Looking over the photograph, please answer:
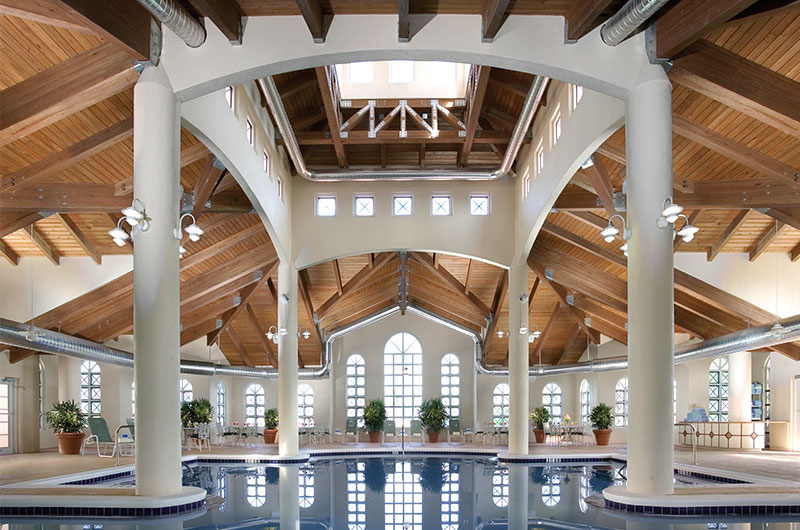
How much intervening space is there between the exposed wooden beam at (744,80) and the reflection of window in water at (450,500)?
606 centimetres

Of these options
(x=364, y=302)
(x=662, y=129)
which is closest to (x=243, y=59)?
(x=662, y=129)

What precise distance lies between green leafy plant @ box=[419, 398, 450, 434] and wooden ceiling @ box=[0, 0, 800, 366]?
3639mm

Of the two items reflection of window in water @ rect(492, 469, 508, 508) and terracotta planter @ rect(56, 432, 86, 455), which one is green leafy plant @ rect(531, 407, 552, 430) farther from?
terracotta planter @ rect(56, 432, 86, 455)

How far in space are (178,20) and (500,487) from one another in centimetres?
868

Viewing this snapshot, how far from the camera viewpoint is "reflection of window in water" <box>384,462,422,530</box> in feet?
27.1

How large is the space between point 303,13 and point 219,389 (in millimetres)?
21301

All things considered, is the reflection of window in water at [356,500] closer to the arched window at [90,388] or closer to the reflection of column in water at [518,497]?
the reflection of column in water at [518,497]

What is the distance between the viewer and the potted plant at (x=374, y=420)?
87.9 feet

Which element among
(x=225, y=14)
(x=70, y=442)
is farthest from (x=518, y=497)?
(x=70, y=442)

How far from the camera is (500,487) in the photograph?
12406 mm

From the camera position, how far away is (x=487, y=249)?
1867 cm

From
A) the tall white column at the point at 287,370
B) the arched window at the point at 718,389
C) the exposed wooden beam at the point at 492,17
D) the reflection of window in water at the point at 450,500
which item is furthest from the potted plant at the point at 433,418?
the exposed wooden beam at the point at 492,17

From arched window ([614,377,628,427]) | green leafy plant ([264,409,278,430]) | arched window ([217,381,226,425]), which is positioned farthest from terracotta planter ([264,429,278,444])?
arched window ([614,377,628,427])

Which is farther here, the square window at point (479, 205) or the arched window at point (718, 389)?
the arched window at point (718, 389)
